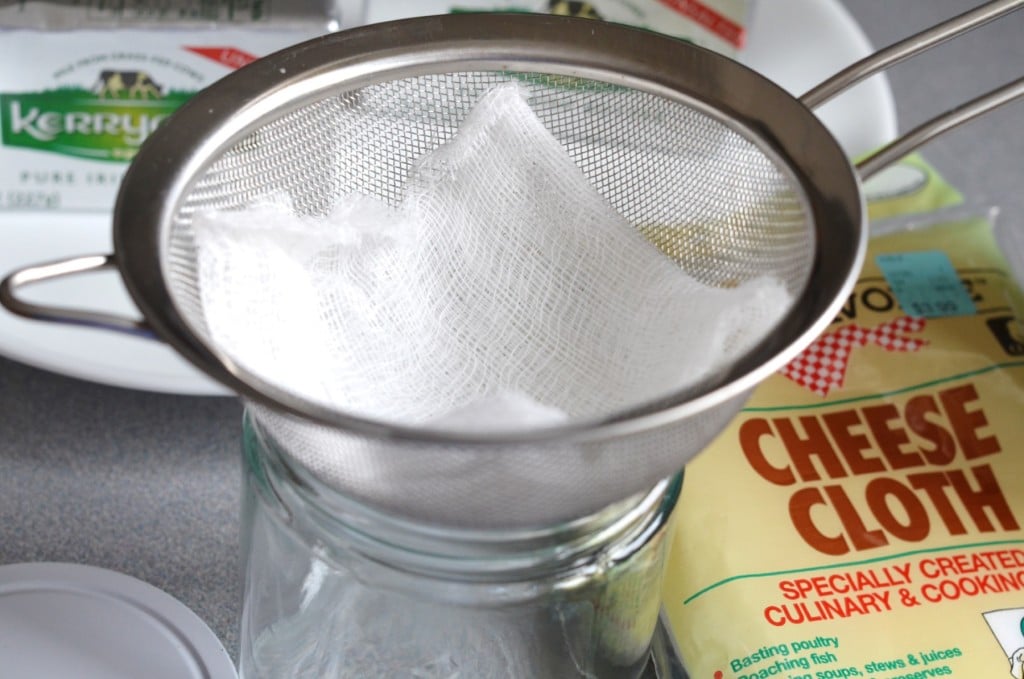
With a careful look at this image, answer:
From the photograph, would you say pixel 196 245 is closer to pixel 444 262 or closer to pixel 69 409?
pixel 444 262

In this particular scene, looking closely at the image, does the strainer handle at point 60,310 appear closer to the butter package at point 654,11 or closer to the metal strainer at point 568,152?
the metal strainer at point 568,152

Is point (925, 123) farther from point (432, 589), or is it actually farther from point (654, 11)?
point (654, 11)

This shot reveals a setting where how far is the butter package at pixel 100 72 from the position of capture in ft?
2.26

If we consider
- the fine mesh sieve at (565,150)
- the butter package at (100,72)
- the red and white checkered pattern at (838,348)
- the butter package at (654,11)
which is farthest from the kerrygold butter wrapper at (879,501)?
the butter package at (100,72)

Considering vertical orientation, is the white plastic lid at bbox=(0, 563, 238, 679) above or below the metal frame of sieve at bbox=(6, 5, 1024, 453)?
Result: below

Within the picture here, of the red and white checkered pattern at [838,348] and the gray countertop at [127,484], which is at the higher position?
the red and white checkered pattern at [838,348]

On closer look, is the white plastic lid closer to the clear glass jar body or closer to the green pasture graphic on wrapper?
the clear glass jar body

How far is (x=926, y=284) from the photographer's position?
0.65 meters

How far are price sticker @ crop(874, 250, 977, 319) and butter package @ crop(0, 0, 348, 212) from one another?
0.35 m

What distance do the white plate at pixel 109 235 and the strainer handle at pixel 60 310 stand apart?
0.15 m

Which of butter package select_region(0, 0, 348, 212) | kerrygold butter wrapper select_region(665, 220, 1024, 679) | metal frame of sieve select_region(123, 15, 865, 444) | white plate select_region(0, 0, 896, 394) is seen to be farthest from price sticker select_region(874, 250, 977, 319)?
butter package select_region(0, 0, 348, 212)

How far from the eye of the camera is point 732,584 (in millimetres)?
513

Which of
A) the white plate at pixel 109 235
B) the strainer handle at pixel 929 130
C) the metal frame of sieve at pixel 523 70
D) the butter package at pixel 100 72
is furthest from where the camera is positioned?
the butter package at pixel 100 72

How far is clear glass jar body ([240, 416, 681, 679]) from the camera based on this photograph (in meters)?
0.42
